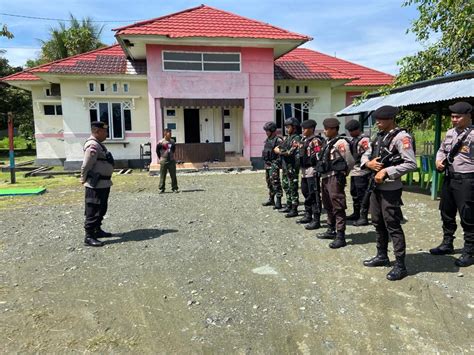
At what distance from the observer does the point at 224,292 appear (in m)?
3.98

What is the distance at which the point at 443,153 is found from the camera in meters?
4.91

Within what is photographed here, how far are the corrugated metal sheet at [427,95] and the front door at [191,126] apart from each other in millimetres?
8070

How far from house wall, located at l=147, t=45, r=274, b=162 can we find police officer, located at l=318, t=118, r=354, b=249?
10542 mm

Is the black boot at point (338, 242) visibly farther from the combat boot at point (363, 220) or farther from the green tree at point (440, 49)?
the green tree at point (440, 49)

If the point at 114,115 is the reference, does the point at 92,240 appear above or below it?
below

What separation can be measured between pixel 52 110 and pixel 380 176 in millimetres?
16921

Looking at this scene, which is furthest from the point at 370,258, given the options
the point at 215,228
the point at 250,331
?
the point at 215,228

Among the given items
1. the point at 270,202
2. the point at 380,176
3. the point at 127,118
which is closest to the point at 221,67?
the point at 127,118

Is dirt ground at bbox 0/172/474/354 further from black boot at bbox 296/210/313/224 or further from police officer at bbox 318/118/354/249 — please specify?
police officer at bbox 318/118/354/249

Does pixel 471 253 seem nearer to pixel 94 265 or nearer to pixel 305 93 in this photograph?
pixel 94 265

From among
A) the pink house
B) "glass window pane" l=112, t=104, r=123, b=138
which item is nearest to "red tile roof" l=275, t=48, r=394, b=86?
the pink house

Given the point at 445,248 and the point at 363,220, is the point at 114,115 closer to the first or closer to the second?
the point at 363,220

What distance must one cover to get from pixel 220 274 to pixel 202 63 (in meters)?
12.3

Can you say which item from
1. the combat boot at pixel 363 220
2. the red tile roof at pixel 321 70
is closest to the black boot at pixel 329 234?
the combat boot at pixel 363 220
